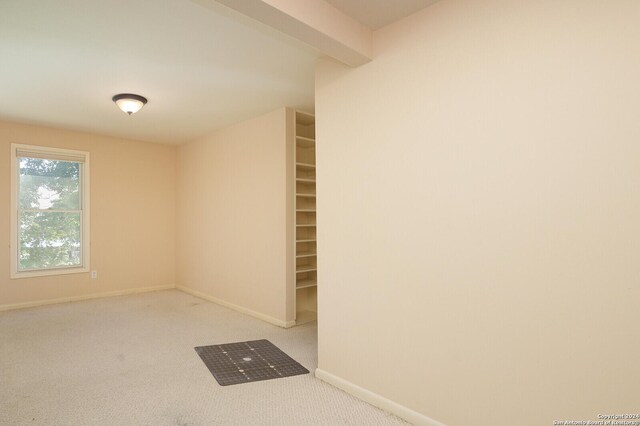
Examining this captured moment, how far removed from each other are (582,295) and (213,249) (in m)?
4.48

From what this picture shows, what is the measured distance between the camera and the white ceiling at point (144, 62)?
2.14m

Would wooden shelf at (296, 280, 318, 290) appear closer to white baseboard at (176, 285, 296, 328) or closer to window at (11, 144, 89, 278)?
white baseboard at (176, 285, 296, 328)

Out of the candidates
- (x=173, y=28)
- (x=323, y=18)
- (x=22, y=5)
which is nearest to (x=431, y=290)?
(x=323, y=18)

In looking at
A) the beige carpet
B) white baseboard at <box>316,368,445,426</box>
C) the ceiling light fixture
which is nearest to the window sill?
the beige carpet

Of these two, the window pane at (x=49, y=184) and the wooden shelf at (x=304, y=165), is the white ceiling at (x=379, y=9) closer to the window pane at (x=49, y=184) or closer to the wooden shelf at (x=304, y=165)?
the wooden shelf at (x=304, y=165)

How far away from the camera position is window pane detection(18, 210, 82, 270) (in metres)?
4.74

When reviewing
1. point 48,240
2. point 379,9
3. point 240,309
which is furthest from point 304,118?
point 48,240

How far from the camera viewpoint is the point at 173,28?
228 cm

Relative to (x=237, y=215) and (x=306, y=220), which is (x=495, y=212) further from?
(x=237, y=215)

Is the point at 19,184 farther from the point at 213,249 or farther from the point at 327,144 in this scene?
the point at 327,144

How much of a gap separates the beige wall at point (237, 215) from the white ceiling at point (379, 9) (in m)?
1.93

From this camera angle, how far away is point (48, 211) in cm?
490

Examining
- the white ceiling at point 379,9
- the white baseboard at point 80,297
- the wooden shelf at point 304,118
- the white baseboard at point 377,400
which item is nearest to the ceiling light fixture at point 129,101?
the wooden shelf at point 304,118

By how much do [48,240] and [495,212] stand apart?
18.5 feet
